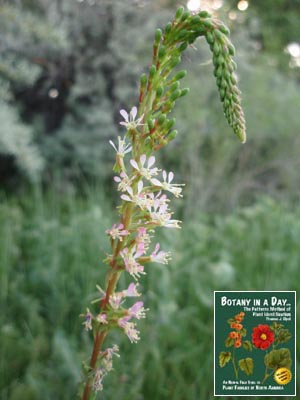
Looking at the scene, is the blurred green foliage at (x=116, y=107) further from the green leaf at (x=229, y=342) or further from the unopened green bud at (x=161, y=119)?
the unopened green bud at (x=161, y=119)

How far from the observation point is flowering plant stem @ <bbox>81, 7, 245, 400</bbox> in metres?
0.76

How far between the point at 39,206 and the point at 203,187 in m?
1.58

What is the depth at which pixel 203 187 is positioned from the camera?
416cm

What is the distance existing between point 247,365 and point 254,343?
2.0 inches

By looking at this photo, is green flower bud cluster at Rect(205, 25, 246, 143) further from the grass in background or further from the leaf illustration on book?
the grass in background

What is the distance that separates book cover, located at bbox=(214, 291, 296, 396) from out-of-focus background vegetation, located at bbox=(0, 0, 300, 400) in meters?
0.37

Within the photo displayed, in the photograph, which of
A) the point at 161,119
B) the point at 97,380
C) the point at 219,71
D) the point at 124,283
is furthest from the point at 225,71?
the point at 124,283

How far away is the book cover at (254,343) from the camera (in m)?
1.20

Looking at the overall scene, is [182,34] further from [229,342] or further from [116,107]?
[116,107]

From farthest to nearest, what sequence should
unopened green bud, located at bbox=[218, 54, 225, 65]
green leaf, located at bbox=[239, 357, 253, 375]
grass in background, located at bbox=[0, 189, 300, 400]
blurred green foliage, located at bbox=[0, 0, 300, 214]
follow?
blurred green foliage, located at bbox=[0, 0, 300, 214], grass in background, located at bbox=[0, 189, 300, 400], green leaf, located at bbox=[239, 357, 253, 375], unopened green bud, located at bbox=[218, 54, 225, 65]

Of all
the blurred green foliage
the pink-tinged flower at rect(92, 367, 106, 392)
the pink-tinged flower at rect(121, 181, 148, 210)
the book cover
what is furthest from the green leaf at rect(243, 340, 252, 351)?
the blurred green foliage

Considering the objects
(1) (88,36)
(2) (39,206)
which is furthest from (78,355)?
(1) (88,36)

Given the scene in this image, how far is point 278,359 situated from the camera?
121 cm

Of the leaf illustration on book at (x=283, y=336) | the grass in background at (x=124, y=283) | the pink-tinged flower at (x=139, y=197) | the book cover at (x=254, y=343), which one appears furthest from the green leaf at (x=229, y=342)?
the pink-tinged flower at (x=139, y=197)
